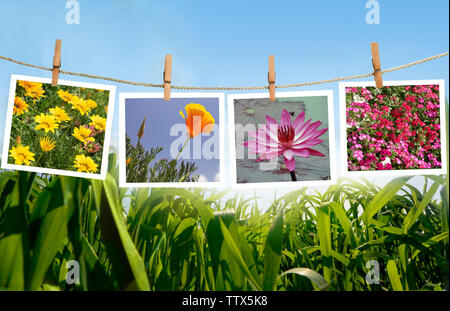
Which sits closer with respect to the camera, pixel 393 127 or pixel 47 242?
pixel 47 242

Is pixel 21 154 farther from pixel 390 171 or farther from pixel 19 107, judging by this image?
pixel 390 171

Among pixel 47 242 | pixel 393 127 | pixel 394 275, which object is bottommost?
pixel 394 275

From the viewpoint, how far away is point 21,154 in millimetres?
806

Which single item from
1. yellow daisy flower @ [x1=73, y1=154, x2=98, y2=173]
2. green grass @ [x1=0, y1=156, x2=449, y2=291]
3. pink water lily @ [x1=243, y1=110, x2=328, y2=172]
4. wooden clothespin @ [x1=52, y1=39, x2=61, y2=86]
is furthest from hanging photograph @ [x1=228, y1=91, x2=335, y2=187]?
wooden clothespin @ [x1=52, y1=39, x2=61, y2=86]

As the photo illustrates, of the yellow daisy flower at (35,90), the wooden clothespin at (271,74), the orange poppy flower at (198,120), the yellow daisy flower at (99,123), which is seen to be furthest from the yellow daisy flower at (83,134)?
the wooden clothespin at (271,74)

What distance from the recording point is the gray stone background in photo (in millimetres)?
830

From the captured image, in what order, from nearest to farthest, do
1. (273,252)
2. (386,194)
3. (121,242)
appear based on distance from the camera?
1. (121,242)
2. (273,252)
3. (386,194)

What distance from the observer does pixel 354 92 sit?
0.83 meters

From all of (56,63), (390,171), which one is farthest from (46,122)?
(390,171)

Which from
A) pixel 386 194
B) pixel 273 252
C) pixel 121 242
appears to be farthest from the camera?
pixel 386 194

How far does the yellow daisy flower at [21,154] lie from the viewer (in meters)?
0.80

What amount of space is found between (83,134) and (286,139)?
50 centimetres

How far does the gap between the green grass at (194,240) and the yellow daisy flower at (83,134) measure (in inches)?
3.4
